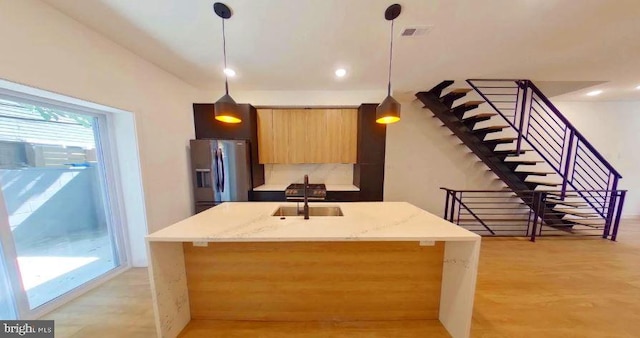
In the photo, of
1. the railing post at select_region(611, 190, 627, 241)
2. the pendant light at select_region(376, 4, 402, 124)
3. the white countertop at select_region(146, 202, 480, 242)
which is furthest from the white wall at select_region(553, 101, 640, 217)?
the white countertop at select_region(146, 202, 480, 242)

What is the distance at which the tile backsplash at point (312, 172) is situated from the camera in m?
3.96

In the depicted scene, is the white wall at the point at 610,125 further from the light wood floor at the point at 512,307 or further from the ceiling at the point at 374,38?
the light wood floor at the point at 512,307

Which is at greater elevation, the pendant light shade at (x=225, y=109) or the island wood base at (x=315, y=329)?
the pendant light shade at (x=225, y=109)

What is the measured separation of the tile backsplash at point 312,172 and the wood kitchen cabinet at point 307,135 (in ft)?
1.23

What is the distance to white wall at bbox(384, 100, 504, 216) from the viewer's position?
3881 millimetres

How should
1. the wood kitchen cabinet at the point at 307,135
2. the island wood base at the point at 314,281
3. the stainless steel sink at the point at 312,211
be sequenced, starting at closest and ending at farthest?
the island wood base at the point at 314,281 < the stainless steel sink at the point at 312,211 < the wood kitchen cabinet at the point at 307,135

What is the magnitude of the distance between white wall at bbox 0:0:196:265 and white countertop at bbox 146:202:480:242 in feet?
4.31

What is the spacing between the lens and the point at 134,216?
244 cm

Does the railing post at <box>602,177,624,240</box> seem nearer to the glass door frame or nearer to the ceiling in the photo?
the ceiling

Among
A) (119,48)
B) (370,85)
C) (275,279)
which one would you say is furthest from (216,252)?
(370,85)

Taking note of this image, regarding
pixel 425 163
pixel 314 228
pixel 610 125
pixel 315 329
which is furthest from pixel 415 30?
pixel 610 125

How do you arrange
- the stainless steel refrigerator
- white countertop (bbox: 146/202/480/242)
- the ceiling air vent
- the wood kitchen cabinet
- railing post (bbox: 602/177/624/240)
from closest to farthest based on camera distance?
white countertop (bbox: 146/202/480/242), the ceiling air vent, the stainless steel refrigerator, railing post (bbox: 602/177/624/240), the wood kitchen cabinet

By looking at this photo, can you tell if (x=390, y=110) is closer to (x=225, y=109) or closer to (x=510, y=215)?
(x=225, y=109)

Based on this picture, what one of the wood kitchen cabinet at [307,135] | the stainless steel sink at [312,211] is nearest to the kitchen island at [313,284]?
the stainless steel sink at [312,211]
